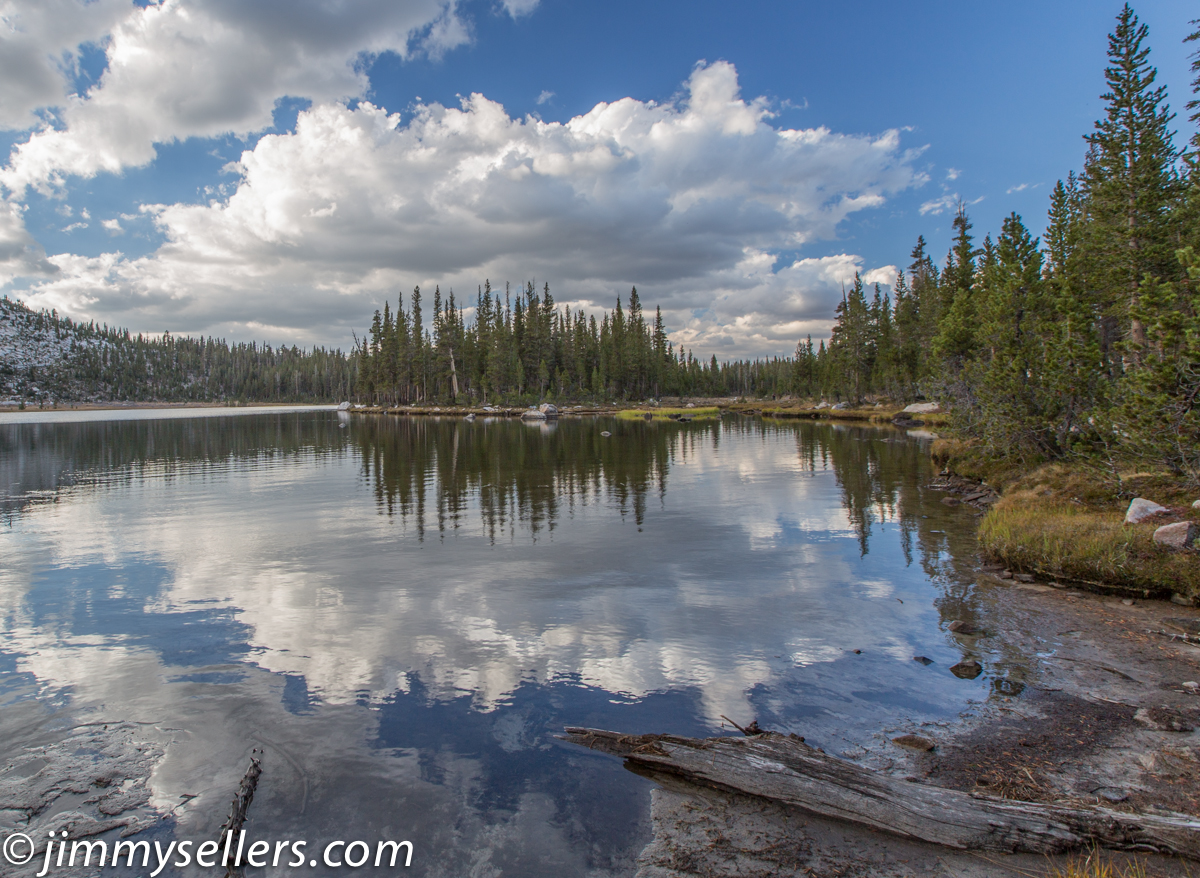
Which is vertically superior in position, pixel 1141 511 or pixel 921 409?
pixel 921 409

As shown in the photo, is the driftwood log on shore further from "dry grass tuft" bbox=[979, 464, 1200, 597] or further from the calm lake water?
"dry grass tuft" bbox=[979, 464, 1200, 597]

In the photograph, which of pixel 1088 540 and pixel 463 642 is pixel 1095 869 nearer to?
pixel 463 642

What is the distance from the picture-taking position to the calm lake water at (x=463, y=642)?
23.1 ft

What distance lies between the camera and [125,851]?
6.11 metres

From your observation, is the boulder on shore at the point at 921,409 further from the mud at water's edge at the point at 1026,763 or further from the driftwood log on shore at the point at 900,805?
the driftwood log on shore at the point at 900,805

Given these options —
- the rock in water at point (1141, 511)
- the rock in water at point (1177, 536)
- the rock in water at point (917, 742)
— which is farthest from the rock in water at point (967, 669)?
the rock in water at point (1141, 511)

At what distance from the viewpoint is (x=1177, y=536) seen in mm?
13211

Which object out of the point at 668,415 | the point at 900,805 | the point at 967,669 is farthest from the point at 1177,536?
→ the point at 668,415

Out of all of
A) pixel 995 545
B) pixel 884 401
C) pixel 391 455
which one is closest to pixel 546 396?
pixel 884 401

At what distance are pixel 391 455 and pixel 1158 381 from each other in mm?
44753

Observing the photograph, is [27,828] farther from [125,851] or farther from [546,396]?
[546,396]

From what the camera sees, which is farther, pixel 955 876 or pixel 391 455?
pixel 391 455

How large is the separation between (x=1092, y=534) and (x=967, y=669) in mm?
7579

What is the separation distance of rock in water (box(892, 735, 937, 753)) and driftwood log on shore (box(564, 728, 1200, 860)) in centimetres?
164
